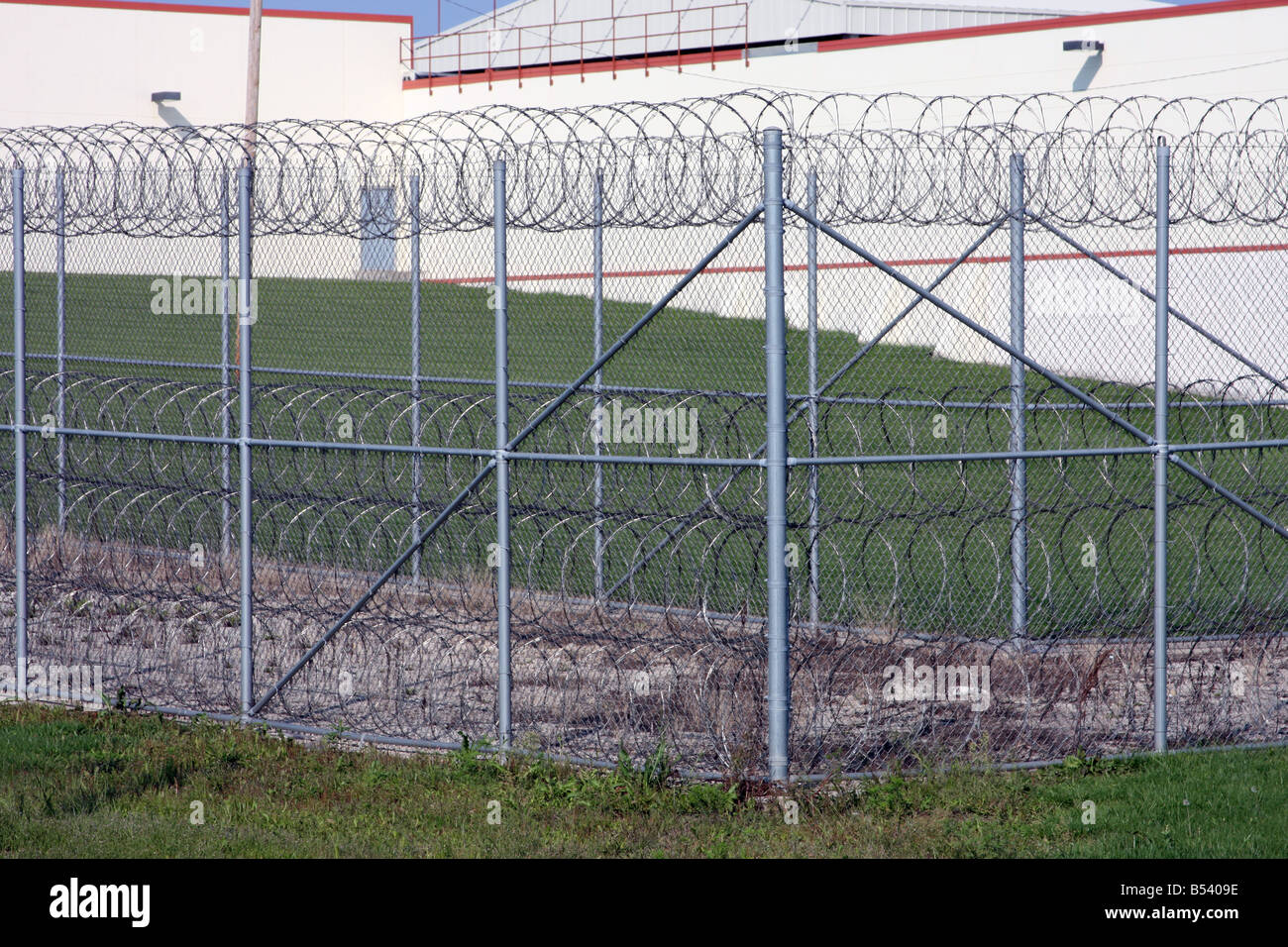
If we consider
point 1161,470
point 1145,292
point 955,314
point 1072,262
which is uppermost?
point 1072,262

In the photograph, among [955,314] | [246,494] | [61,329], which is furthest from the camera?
[61,329]

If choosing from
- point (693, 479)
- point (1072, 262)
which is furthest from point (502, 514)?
point (1072, 262)

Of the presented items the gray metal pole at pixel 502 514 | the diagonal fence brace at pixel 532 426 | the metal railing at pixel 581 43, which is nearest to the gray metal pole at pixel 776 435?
the diagonal fence brace at pixel 532 426

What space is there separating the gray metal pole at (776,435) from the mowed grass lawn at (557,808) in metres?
0.61

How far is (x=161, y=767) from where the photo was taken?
654 cm

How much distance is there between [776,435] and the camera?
19.7 feet

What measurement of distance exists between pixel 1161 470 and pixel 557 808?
351 centimetres

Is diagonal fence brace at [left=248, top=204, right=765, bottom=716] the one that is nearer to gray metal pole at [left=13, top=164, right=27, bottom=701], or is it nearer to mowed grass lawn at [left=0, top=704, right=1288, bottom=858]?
mowed grass lawn at [left=0, top=704, right=1288, bottom=858]

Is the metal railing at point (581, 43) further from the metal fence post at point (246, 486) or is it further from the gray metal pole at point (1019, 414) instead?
the metal fence post at point (246, 486)

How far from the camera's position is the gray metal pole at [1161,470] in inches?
271

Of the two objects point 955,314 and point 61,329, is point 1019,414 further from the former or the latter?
point 61,329

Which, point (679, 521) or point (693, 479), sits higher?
point (693, 479)

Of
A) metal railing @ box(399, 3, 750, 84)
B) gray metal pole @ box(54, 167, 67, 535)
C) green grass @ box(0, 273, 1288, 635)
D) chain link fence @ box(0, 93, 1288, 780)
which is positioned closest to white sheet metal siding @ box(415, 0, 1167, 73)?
metal railing @ box(399, 3, 750, 84)
